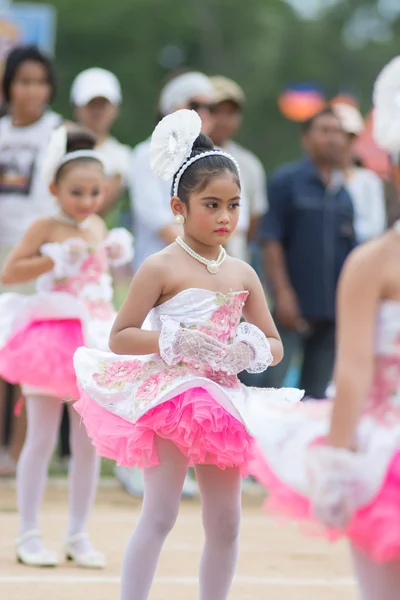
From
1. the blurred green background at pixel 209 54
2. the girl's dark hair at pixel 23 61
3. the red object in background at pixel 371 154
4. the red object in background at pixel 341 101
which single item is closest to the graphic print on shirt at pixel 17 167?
the girl's dark hair at pixel 23 61

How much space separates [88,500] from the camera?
19.7 feet

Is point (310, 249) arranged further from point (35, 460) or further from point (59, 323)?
point (35, 460)

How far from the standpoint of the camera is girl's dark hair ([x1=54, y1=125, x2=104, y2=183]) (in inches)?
245

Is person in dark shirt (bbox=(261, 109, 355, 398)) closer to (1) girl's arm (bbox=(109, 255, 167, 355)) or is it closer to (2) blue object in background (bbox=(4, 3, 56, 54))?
(2) blue object in background (bbox=(4, 3, 56, 54))

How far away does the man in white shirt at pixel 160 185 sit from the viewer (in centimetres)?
775

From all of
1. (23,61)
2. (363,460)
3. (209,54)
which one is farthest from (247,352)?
(209,54)

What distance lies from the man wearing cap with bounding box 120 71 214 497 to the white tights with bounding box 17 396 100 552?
192 cm

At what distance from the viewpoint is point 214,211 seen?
4.66 meters

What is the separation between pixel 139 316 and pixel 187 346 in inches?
8.1

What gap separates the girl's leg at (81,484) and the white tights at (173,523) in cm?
152

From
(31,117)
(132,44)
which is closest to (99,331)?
(31,117)

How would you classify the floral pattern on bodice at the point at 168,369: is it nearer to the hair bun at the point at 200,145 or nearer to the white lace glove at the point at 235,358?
the white lace glove at the point at 235,358

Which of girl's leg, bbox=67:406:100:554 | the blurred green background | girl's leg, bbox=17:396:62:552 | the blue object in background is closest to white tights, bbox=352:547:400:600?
girl's leg, bbox=67:406:100:554

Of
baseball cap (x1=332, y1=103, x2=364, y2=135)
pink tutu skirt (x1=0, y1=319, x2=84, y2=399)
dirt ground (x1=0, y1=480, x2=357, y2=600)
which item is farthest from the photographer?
baseball cap (x1=332, y1=103, x2=364, y2=135)
